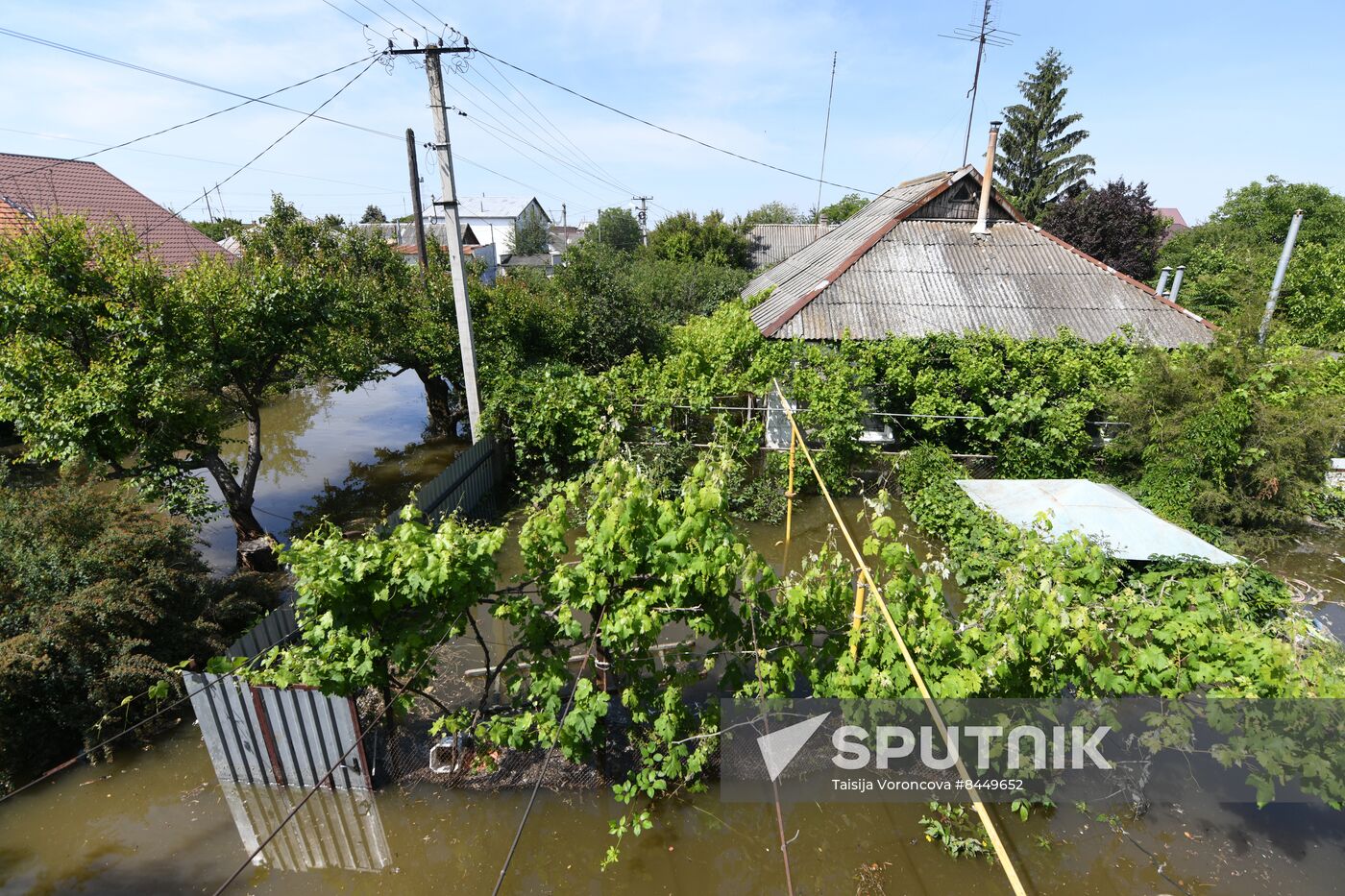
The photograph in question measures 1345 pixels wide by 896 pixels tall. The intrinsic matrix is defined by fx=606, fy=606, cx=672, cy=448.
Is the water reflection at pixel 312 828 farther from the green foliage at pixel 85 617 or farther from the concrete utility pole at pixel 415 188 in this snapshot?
the concrete utility pole at pixel 415 188

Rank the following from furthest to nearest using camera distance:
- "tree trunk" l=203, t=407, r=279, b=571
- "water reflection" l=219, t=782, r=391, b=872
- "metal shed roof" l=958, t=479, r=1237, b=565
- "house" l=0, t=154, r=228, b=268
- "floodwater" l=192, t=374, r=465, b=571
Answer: "house" l=0, t=154, r=228, b=268, "floodwater" l=192, t=374, r=465, b=571, "tree trunk" l=203, t=407, r=279, b=571, "metal shed roof" l=958, t=479, r=1237, b=565, "water reflection" l=219, t=782, r=391, b=872

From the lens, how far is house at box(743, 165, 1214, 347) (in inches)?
502

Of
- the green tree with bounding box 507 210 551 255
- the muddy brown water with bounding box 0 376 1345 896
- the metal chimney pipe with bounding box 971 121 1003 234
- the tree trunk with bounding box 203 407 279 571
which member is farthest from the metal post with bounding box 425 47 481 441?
the green tree with bounding box 507 210 551 255

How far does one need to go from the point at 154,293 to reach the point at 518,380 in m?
4.90

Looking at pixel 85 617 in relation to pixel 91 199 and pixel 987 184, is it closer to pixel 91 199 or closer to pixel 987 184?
pixel 987 184

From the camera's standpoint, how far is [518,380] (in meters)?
10.6

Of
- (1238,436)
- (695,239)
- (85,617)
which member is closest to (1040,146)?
(695,239)

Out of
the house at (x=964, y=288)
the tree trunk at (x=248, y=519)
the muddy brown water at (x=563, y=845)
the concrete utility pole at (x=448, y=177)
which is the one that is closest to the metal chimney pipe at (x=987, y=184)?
the house at (x=964, y=288)

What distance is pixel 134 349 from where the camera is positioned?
711cm

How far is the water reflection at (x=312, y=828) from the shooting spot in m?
4.82

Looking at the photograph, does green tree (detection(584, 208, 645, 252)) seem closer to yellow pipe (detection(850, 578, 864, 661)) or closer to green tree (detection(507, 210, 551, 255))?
green tree (detection(507, 210, 551, 255))

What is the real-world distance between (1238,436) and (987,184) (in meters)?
8.26

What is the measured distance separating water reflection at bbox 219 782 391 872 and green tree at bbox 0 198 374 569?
3770 mm

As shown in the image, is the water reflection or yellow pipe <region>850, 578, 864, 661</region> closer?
yellow pipe <region>850, 578, 864, 661</region>
